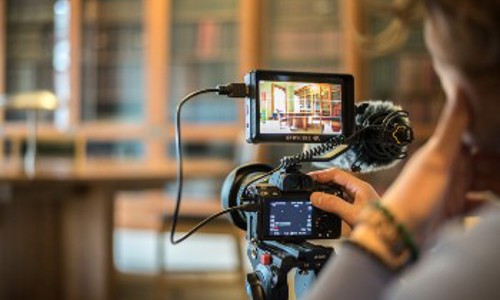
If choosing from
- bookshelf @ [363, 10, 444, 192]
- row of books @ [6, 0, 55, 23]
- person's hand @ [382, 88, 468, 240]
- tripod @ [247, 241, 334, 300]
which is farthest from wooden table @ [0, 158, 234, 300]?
row of books @ [6, 0, 55, 23]

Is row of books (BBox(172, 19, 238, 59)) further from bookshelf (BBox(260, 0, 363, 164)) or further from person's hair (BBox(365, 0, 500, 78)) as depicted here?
person's hair (BBox(365, 0, 500, 78))

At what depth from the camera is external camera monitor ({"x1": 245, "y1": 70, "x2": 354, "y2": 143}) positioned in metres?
0.92

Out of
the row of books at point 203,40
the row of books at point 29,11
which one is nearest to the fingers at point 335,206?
the row of books at point 203,40

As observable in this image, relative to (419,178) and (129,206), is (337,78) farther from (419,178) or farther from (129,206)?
(129,206)

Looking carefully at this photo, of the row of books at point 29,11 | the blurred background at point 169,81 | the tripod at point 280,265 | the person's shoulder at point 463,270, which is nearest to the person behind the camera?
the person's shoulder at point 463,270

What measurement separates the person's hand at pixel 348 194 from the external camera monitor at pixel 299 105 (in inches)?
2.5

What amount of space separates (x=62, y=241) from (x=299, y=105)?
225cm

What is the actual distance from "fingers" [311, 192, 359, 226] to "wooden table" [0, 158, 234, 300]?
186cm

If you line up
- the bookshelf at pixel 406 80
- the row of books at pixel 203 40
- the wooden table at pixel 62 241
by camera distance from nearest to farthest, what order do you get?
1. the wooden table at pixel 62 241
2. the bookshelf at pixel 406 80
3. the row of books at pixel 203 40

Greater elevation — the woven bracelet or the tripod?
the woven bracelet

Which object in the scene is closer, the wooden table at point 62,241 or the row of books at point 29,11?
the wooden table at point 62,241

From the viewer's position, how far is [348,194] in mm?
972

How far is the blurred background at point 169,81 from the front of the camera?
3861 mm

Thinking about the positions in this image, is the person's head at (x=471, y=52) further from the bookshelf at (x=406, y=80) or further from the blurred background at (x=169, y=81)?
the bookshelf at (x=406, y=80)
